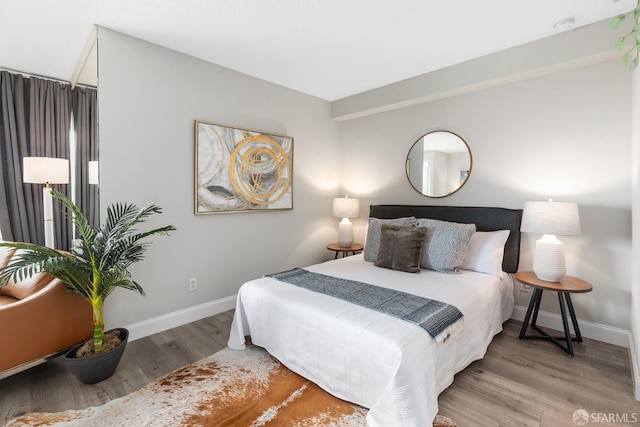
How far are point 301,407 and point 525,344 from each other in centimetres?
195

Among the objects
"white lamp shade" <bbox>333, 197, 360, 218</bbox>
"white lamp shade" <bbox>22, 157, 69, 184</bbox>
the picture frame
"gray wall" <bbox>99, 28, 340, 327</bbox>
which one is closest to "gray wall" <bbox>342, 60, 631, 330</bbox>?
"white lamp shade" <bbox>333, 197, 360, 218</bbox>

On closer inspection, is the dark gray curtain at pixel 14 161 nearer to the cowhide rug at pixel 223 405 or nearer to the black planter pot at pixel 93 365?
the black planter pot at pixel 93 365

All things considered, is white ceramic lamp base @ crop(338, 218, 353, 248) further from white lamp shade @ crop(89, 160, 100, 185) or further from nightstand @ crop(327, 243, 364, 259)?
white lamp shade @ crop(89, 160, 100, 185)

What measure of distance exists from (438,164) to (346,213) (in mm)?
1234

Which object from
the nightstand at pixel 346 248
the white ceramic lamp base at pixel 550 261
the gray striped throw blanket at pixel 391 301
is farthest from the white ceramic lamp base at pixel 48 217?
the white ceramic lamp base at pixel 550 261

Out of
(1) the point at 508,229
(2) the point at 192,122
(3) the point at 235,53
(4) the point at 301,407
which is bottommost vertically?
(4) the point at 301,407

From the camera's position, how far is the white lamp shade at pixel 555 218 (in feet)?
7.86

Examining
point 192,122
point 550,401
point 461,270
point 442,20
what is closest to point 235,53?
point 192,122

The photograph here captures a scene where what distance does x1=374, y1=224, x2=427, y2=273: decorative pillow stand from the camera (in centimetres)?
279

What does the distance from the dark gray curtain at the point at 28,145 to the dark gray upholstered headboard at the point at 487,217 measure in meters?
3.47

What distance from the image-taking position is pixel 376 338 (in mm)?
1684

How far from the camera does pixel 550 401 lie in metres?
1.91

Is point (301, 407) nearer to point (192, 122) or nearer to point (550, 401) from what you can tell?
point (550, 401)

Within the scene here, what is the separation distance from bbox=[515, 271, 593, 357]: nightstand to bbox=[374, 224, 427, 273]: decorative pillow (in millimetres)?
849
